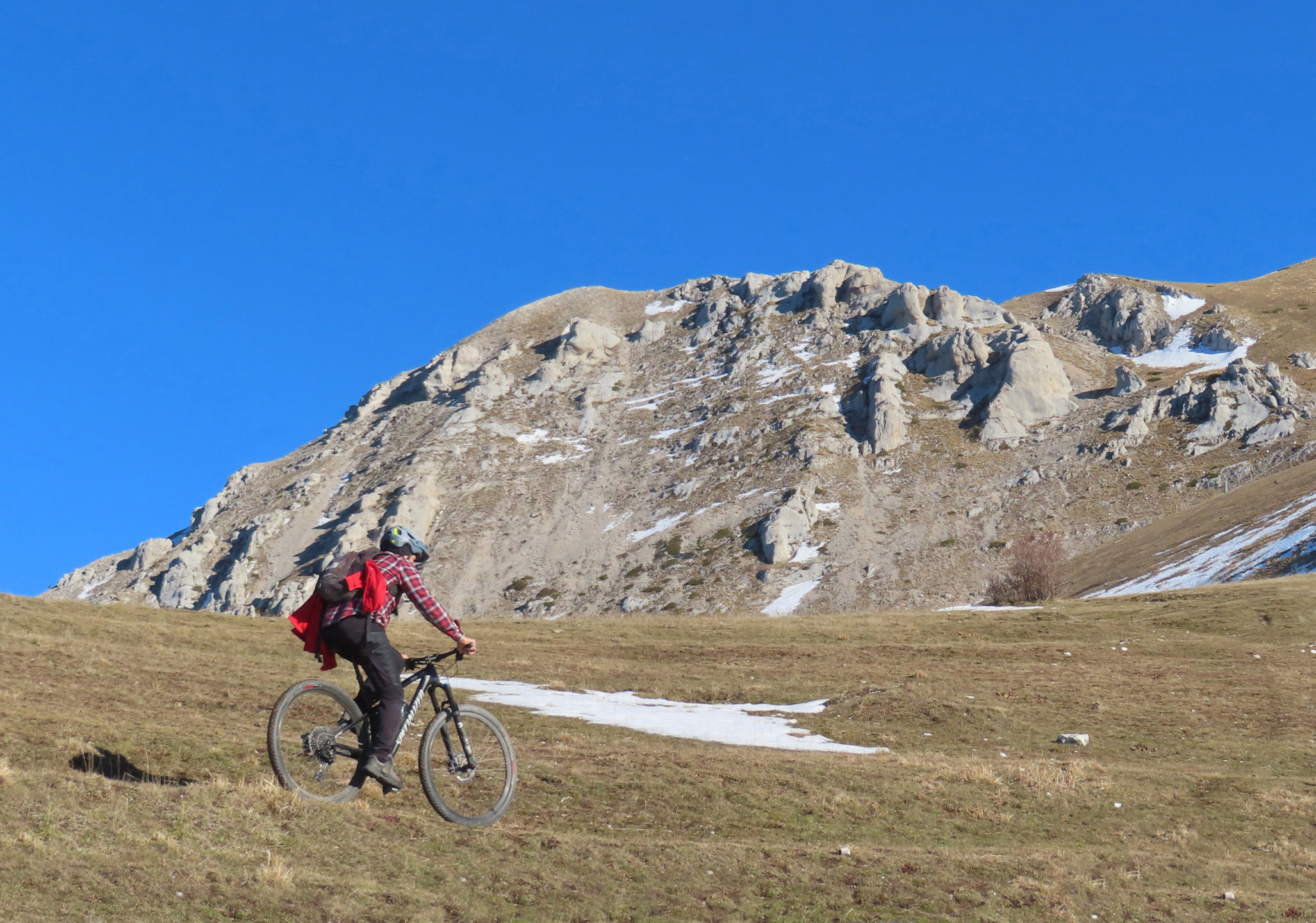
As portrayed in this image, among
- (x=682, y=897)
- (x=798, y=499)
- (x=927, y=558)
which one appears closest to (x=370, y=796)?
(x=682, y=897)

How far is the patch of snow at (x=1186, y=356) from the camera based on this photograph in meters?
169

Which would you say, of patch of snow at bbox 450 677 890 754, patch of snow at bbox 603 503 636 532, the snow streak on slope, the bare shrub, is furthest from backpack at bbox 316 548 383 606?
patch of snow at bbox 603 503 636 532

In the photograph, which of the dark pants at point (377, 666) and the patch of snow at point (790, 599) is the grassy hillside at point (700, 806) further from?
the patch of snow at point (790, 599)

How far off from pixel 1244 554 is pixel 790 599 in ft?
189

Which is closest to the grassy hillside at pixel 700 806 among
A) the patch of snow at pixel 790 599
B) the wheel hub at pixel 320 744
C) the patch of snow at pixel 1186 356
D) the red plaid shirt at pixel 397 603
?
the wheel hub at pixel 320 744

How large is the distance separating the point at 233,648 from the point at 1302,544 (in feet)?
246

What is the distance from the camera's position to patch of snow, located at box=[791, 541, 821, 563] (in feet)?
446

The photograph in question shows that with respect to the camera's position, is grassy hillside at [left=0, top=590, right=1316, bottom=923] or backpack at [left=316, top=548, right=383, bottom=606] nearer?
grassy hillside at [left=0, top=590, right=1316, bottom=923]

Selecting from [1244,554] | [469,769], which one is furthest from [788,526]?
[469,769]

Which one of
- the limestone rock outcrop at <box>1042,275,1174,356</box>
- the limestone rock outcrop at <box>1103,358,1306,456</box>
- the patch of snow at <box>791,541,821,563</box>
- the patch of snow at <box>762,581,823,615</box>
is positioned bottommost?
the patch of snow at <box>762,581,823,615</box>

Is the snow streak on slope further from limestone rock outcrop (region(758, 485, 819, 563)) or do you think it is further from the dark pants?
the dark pants

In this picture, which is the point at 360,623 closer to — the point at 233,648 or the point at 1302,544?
the point at 233,648

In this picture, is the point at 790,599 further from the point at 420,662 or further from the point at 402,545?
the point at 402,545

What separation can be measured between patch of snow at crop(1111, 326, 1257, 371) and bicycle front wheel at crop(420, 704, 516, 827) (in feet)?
594
